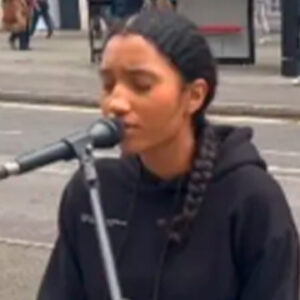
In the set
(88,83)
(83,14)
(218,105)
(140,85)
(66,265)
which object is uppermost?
(140,85)

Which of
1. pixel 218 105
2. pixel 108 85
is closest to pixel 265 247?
pixel 108 85

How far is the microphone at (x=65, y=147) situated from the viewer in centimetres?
223

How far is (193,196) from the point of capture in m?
2.55

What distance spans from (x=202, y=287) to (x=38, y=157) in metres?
0.46

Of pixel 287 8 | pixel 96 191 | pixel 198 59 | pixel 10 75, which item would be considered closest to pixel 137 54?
pixel 198 59

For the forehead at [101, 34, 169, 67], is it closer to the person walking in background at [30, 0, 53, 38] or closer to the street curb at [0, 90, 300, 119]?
the street curb at [0, 90, 300, 119]

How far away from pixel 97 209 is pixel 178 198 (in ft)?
1.16

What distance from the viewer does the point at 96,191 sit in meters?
2.29

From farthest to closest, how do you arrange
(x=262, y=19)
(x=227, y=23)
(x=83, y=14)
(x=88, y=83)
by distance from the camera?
(x=83, y=14) → (x=262, y=19) → (x=227, y=23) → (x=88, y=83)

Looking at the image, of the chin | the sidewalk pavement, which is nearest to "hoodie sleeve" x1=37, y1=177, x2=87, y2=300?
the chin

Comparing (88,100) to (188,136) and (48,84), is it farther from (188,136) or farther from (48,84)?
(188,136)

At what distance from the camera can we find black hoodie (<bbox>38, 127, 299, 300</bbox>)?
2.51m

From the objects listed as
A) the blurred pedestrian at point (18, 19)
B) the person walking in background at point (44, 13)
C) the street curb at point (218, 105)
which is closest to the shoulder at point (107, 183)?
the street curb at point (218, 105)

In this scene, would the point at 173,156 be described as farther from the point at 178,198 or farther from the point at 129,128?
the point at 129,128
